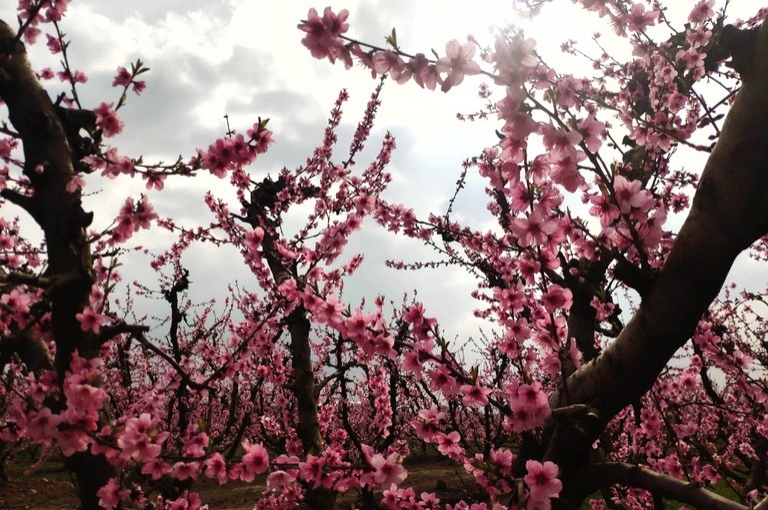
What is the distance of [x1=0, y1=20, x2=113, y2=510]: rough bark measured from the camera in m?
2.59

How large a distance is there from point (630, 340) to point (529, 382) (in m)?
0.63

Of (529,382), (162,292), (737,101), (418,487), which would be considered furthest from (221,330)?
(737,101)

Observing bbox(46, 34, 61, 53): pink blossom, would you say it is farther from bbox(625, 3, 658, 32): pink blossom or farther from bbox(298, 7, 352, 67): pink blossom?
bbox(625, 3, 658, 32): pink blossom

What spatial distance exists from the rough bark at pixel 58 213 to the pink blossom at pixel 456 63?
2.23 metres

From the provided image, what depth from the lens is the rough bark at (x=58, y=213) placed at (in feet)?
8.49

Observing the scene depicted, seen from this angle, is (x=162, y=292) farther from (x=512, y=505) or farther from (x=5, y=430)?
(x=512, y=505)

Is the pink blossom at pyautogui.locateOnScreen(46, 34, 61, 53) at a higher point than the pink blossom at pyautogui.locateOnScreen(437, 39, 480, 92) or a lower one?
higher

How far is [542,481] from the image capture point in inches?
87.7

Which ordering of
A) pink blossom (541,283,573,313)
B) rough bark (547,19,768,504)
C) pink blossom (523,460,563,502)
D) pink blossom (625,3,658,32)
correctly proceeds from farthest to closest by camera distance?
pink blossom (625,3,658,32)
pink blossom (541,283,573,313)
pink blossom (523,460,563,502)
rough bark (547,19,768,504)

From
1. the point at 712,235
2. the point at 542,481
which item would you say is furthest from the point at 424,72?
the point at 542,481

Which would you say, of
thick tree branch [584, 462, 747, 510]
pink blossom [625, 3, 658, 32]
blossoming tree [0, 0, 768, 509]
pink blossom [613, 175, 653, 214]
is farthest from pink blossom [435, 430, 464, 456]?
pink blossom [625, 3, 658, 32]

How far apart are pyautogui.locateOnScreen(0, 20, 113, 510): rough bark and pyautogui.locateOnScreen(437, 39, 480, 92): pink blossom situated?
2.23 meters

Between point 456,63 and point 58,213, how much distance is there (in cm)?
242

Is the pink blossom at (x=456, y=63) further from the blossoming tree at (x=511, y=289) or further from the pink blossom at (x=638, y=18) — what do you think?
the pink blossom at (x=638, y=18)
